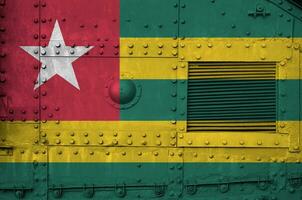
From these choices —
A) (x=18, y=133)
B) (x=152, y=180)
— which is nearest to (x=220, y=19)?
(x=152, y=180)

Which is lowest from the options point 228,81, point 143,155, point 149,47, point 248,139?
point 143,155

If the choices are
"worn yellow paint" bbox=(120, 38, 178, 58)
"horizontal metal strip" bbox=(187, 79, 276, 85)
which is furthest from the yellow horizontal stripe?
"worn yellow paint" bbox=(120, 38, 178, 58)

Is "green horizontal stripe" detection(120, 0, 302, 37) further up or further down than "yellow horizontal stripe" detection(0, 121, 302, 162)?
further up

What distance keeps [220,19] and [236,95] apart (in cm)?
58

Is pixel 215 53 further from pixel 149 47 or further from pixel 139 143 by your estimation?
pixel 139 143

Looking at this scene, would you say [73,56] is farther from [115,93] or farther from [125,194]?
[125,194]

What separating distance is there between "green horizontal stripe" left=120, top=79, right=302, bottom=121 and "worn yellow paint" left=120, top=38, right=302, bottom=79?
0.08 metres

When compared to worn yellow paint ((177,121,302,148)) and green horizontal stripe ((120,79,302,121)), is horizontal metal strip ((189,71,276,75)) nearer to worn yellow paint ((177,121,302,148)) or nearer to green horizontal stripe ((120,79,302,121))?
green horizontal stripe ((120,79,302,121))

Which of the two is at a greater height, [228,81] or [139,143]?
[228,81]

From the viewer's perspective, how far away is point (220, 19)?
13.5ft

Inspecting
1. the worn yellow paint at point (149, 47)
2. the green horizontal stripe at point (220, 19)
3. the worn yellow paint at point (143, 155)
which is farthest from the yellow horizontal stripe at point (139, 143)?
the green horizontal stripe at point (220, 19)

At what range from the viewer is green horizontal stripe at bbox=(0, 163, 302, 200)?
4051 millimetres

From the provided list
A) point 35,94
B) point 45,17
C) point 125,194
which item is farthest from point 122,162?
point 45,17

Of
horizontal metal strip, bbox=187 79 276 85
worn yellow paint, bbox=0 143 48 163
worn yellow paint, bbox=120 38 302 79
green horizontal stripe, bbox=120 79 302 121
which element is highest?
worn yellow paint, bbox=120 38 302 79
